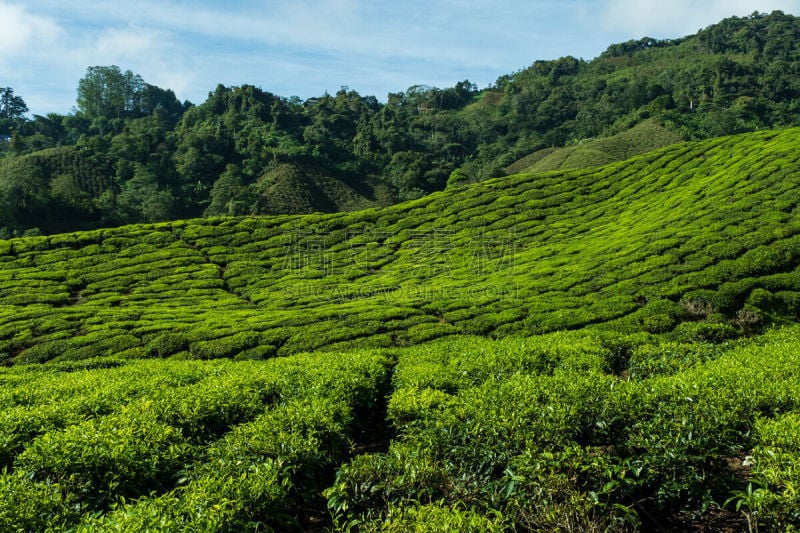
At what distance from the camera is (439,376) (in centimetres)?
977

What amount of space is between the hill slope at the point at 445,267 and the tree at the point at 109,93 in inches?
4784

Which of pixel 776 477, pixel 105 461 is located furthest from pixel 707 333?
pixel 105 461

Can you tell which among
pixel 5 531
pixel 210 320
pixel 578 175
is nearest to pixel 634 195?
pixel 578 175

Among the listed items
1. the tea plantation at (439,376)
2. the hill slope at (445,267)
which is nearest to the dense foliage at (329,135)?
the hill slope at (445,267)

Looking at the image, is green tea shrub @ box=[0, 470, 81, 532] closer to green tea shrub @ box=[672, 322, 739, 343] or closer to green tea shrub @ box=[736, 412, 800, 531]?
green tea shrub @ box=[736, 412, 800, 531]

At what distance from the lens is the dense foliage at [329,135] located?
77.1 metres

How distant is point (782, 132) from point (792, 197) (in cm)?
1239

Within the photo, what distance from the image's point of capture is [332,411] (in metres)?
7.64

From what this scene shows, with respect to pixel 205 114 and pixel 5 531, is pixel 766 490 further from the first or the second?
pixel 205 114

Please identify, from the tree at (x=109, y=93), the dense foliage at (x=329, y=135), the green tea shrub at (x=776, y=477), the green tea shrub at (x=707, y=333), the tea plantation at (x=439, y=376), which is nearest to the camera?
the green tea shrub at (x=776, y=477)

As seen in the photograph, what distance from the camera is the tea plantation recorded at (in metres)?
5.39

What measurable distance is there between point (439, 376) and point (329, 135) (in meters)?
101

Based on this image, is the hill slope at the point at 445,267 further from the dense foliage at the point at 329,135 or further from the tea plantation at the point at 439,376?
the dense foliage at the point at 329,135

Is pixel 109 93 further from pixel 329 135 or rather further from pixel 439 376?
pixel 439 376
